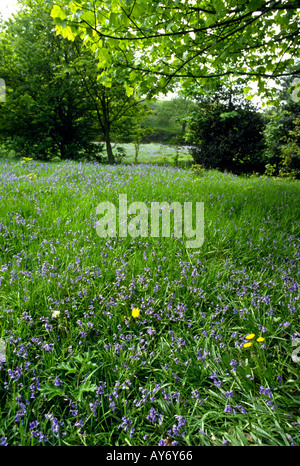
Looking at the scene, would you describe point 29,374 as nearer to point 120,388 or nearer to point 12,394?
point 12,394

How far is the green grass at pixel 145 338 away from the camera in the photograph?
1.50m

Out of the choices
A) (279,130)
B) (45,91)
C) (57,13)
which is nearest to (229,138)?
(279,130)

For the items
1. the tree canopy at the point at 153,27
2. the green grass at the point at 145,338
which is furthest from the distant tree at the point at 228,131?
the green grass at the point at 145,338

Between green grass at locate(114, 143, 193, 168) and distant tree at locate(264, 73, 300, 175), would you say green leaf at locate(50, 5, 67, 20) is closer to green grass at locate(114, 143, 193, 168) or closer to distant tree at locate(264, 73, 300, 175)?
green grass at locate(114, 143, 193, 168)

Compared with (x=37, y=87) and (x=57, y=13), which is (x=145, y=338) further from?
(x=37, y=87)

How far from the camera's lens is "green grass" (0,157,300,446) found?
1.50m

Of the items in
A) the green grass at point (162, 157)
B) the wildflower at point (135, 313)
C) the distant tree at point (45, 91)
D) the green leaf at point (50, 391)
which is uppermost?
the distant tree at point (45, 91)

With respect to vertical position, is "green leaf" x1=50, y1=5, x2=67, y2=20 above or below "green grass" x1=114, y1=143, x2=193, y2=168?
above

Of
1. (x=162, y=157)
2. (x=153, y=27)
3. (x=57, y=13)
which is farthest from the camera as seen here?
(x=162, y=157)

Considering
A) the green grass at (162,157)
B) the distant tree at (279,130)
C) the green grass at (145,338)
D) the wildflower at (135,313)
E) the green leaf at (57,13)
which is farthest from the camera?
the green grass at (162,157)

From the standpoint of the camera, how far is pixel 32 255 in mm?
2799

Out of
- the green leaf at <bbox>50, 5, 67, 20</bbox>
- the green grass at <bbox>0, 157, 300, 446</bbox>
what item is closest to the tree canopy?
the green leaf at <bbox>50, 5, 67, 20</bbox>

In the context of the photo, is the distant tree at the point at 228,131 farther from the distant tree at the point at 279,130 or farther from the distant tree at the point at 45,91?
the distant tree at the point at 45,91

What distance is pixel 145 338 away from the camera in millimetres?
2098
